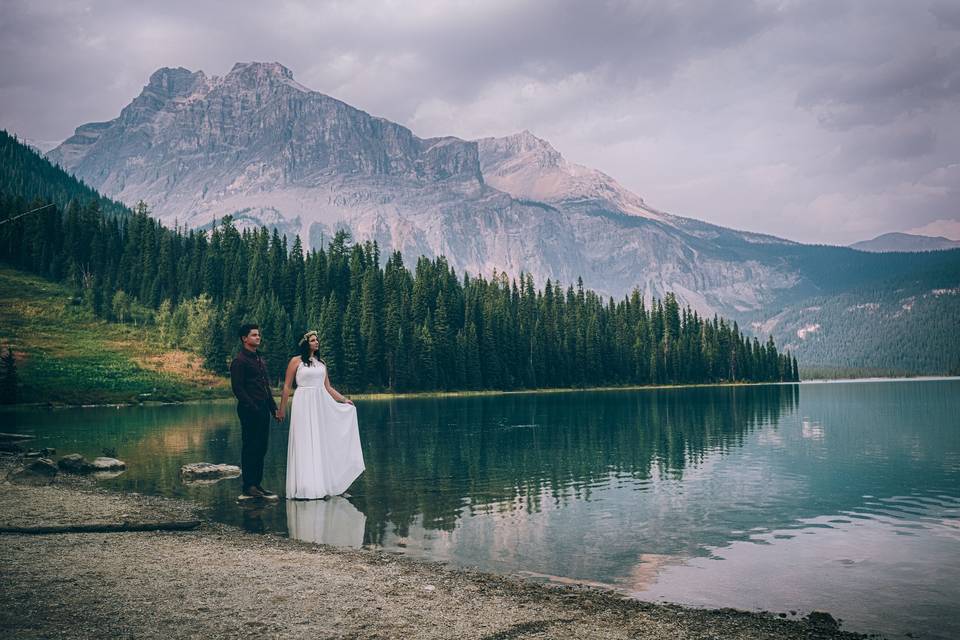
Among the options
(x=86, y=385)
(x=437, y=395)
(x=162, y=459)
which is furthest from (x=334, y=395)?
(x=437, y=395)

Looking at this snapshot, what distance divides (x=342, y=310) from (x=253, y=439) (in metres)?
135

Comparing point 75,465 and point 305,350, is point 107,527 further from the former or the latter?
point 75,465

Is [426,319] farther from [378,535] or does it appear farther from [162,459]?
[378,535]

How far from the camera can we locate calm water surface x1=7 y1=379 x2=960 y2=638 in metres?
14.3

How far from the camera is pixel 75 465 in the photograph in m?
30.1

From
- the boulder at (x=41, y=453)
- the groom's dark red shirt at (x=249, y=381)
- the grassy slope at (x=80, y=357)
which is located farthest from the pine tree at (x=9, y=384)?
the groom's dark red shirt at (x=249, y=381)

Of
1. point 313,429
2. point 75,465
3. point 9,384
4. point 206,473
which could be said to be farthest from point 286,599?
point 9,384

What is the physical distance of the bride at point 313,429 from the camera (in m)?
21.7

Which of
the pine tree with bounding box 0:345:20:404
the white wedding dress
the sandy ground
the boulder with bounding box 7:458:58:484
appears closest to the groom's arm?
the white wedding dress

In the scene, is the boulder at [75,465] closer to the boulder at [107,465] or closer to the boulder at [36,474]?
the boulder at [107,465]

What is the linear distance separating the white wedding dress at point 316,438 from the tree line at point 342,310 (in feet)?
360

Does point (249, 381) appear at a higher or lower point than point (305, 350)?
lower

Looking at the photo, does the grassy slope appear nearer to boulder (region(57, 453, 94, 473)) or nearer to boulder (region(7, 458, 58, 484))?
boulder (region(57, 453, 94, 473))

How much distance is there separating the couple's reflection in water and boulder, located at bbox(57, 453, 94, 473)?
12.7 m
